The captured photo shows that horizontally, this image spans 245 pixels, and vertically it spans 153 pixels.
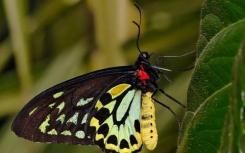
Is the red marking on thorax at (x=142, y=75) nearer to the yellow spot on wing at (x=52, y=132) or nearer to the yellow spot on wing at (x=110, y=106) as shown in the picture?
the yellow spot on wing at (x=110, y=106)

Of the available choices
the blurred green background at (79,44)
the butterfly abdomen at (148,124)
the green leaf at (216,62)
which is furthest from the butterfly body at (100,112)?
the green leaf at (216,62)

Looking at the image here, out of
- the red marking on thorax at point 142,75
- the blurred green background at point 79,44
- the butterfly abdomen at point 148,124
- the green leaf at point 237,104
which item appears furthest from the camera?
the blurred green background at point 79,44

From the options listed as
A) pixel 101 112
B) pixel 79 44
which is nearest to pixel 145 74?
pixel 101 112

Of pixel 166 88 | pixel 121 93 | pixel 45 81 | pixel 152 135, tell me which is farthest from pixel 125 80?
pixel 45 81

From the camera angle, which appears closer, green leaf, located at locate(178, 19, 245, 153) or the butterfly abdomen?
green leaf, located at locate(178, 19, 245, 153)

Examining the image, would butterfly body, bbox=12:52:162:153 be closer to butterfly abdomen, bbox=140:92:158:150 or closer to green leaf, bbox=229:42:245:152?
butterfly abdomen, bbox=140:92:158:150

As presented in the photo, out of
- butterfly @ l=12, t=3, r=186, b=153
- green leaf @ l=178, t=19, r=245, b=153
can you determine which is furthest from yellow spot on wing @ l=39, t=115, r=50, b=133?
green leaf @ l=178, t=19, r=245, b=153

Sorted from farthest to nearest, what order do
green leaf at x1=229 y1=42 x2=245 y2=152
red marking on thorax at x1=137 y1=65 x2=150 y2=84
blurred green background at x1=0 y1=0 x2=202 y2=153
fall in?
blurred green background at x1=0 y1=0 x2=202 y2=153, red marking on thorax at x1=137 y1=65 x2=150 y2=84, green leaf at x1=229 y1=42 x2=245 y2=152
